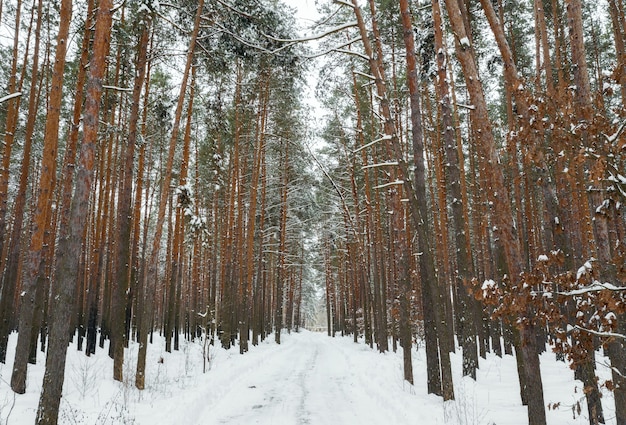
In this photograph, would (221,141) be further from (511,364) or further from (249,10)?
(511,364)

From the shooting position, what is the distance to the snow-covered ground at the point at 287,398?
6.48m

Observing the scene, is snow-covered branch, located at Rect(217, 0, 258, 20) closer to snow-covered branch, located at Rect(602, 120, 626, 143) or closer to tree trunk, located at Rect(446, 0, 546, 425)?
tree trunk, located at Rect(446, 0, 546, 425)

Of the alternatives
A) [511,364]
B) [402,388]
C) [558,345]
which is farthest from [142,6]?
[511,364]

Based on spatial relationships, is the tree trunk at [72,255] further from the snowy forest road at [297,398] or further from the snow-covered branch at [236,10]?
the snow-covered branch at [236,10]

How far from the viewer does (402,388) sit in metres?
9.20

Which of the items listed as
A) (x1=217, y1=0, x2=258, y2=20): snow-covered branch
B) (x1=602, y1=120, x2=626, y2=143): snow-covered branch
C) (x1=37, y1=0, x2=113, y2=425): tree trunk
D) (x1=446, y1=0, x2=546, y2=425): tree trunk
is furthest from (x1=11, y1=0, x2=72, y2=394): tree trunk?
(x1=602, y1=120, x2=626, y2=143): snow-covered branch

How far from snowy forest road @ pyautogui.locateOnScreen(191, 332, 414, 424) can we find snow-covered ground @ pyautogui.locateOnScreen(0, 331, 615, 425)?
0.06 feet

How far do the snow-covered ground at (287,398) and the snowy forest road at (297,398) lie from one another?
Result: 0.02m

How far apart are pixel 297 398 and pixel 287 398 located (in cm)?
21

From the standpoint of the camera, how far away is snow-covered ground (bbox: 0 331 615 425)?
255 inches

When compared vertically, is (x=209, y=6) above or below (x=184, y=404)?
above

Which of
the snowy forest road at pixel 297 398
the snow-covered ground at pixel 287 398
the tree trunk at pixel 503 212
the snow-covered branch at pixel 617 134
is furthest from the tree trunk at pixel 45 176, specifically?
the snow-covered branch at pixel 617 134

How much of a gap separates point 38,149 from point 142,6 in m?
17.1

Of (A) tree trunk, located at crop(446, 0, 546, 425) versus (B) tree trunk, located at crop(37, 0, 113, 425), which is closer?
(A) tree trunk, located at crop(446, 0, 546, 425)
